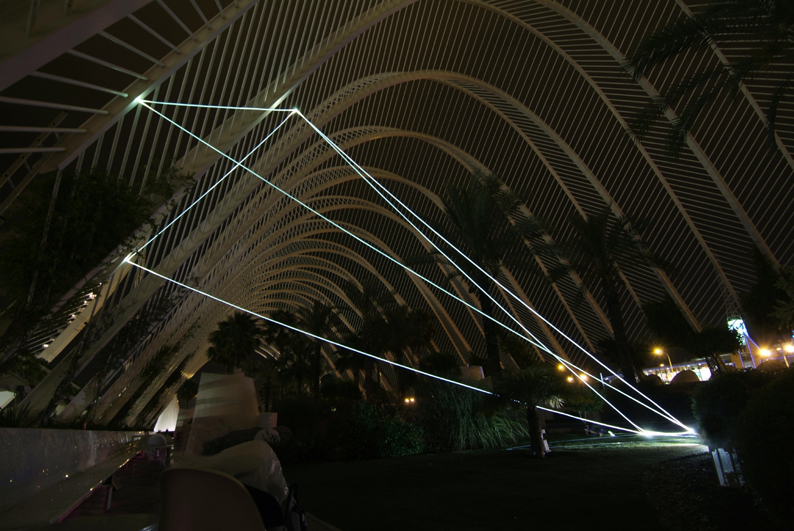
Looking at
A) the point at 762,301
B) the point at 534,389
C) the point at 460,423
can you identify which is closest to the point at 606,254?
the point at 762,301

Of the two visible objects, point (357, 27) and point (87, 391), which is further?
point (87, 391)

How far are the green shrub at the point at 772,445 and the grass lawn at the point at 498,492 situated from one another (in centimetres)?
86

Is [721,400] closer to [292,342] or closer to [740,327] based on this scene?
[740,327]

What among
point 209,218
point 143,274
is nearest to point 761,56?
point 209,218

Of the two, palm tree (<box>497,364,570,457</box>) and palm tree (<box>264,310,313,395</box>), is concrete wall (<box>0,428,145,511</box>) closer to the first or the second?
palm tree (<box>497,364,570,457</box>)

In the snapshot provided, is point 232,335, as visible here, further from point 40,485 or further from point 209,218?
point 40,485

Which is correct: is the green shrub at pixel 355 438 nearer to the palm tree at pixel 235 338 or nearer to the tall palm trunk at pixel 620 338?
the tall palm trunk at pixel 620 338

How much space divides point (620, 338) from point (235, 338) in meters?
31.6

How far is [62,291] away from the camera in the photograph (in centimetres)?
828

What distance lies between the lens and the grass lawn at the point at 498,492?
16.2ft

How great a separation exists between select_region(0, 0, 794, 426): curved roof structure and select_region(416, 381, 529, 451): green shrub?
8.27 meters

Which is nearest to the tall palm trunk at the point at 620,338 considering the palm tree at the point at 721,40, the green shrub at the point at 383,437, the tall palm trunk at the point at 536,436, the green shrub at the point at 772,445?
the green shrub at the point at 383,437

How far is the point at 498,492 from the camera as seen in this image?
657cm

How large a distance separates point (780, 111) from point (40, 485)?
74.9 ft
